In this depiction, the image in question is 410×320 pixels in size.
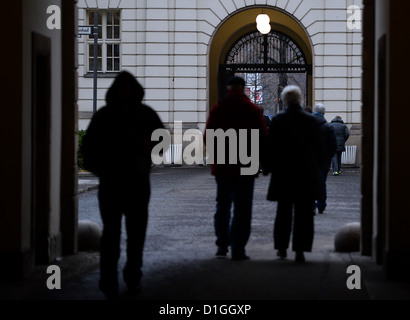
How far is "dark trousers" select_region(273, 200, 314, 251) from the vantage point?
10.8 m

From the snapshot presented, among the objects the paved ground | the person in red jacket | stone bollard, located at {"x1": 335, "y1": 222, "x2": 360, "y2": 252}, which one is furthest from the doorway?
stone bollard, located at {"x1": 335, "y1": 222, "x2": 360, "y2": 252}

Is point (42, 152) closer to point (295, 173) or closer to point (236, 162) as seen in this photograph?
point (236, 162)

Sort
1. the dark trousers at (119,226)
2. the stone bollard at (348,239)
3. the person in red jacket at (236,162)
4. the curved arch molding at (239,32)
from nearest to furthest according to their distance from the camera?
1. the dark trousers at (119,226)
2. the person in red jacket at (236,162)
3. the stone bollard at (348,239)
4. the curved arch molding at (239,32)

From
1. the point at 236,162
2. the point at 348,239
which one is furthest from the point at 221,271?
the point at 348,239

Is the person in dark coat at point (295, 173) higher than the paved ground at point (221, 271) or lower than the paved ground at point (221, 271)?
higher

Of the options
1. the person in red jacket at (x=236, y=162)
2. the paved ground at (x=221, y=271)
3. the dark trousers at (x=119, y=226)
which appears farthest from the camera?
the person in red jacket at (x=236, y=162)

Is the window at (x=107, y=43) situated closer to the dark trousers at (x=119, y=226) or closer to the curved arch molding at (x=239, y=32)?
the curved arch molding at (x=239, y=32)

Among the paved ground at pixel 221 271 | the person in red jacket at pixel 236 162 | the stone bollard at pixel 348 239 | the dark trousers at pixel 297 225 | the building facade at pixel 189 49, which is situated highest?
the building facade at pixel 189 49

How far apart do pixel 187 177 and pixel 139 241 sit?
20.0 m

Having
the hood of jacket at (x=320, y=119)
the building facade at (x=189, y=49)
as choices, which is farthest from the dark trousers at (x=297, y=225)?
the building facade at (x=189, y=49)

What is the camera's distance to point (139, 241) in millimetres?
8562

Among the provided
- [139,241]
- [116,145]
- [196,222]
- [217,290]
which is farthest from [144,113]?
[196,222]

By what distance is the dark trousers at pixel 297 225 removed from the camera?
35.3 feet

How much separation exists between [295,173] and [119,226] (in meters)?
2.86
